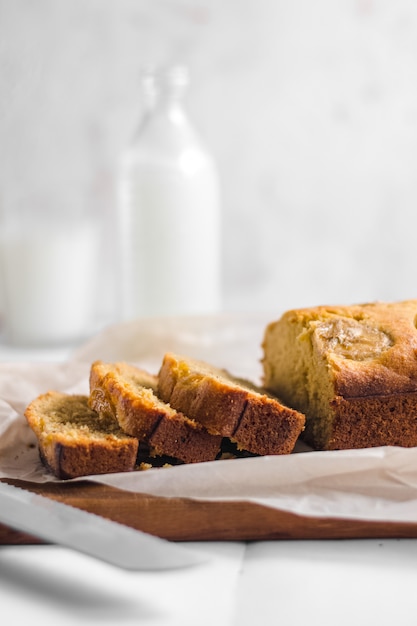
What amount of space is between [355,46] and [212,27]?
80 centimetres

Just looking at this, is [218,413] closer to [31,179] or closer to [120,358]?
[120,358]

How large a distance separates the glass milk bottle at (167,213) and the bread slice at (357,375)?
180 centimetres

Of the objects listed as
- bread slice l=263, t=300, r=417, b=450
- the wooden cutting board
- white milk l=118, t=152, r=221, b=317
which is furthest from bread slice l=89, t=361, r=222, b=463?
white milk l=118, t=152, r=221, b=317

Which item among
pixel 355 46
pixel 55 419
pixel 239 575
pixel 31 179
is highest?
pixel 355 46

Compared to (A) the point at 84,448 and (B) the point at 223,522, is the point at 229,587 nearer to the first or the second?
(B) the point at 223,522

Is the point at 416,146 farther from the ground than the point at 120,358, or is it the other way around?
the point at 416,146

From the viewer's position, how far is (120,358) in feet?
11.1

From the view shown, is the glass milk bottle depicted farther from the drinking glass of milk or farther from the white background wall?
the white background wall

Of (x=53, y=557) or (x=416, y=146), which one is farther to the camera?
(x=416, y=146)

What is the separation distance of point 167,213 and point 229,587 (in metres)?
2.67

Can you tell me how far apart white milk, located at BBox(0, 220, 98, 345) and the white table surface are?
2660mm

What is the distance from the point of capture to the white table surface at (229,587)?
1.54 meters

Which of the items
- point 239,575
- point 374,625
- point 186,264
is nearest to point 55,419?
point 239,575

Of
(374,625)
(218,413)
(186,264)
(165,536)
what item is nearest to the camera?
(374,625)
